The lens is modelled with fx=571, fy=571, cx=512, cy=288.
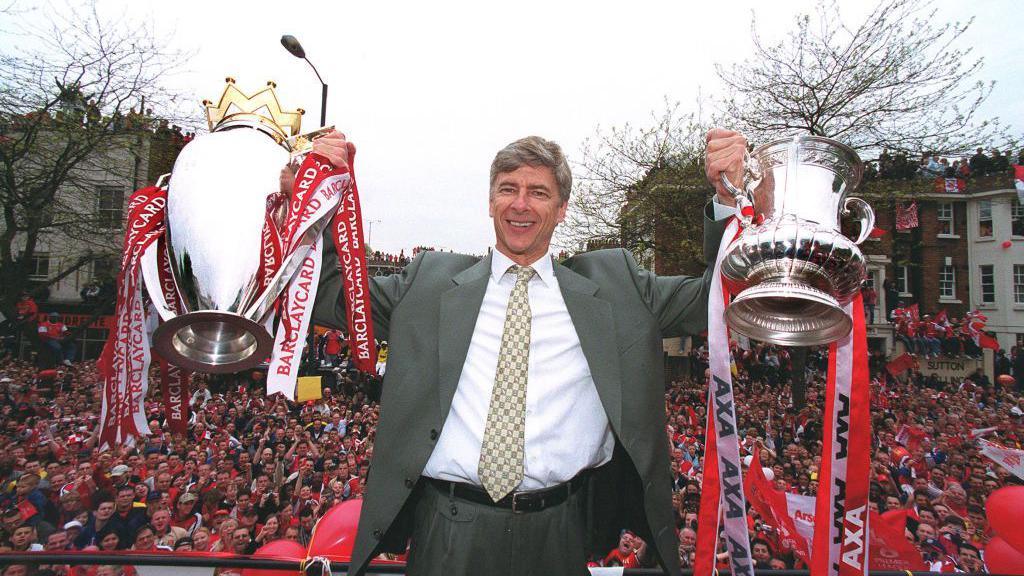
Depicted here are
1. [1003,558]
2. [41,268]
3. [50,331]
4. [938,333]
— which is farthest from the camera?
[41,268]

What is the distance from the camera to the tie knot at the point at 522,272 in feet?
7.55

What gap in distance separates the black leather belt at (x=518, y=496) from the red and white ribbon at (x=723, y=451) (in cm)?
58

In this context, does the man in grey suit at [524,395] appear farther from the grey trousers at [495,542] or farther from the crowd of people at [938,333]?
the crowd of people at [938,333]

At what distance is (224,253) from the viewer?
1753 millimetres

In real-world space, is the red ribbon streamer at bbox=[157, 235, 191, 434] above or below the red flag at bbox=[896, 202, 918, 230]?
below

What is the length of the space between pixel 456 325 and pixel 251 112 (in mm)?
1089

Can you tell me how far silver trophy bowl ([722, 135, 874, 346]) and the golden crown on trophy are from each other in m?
1.65

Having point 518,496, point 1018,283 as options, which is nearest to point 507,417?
point 518,496

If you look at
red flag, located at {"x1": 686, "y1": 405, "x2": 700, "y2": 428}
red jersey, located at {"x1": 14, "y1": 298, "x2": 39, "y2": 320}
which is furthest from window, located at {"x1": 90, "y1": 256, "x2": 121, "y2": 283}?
red flag, located at {"x1": 686, "y1": 405, "x2": 700, "y2": 428}

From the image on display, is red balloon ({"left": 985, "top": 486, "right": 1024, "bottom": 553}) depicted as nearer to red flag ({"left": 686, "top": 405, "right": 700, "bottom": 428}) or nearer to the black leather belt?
the black leather belt

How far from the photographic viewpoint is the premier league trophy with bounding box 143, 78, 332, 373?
68.7 inches

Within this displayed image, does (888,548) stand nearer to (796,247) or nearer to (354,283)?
(796,247)

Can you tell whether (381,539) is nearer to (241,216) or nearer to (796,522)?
(241,216)

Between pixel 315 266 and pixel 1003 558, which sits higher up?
pixel 315 266
